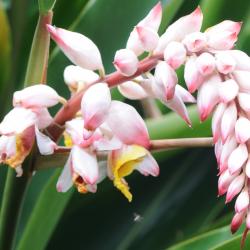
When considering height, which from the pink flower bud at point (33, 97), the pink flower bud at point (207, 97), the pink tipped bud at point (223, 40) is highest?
the pink tipped bud at point (223, 40)

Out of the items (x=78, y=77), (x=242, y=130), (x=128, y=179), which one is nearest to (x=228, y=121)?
(x=242, y=130)

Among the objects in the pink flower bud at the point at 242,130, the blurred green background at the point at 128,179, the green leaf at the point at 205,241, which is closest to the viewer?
the pink flower bud at the point at 242,130

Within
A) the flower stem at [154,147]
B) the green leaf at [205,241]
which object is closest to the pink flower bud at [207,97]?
the flower stem at [154,147]

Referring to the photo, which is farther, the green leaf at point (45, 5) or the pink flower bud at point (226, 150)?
the green leaf at point (45, 5)

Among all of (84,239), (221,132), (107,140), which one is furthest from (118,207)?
(221,132)

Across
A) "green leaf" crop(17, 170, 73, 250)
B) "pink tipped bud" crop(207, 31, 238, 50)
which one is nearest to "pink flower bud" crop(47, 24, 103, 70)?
"pink tipped bud" crop(207, 31, 238, 50)

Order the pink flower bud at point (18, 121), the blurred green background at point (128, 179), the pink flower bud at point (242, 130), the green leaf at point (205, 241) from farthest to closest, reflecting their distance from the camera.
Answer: the blurred green background at point (128, 179)
the green leaf at point (205, 241)
the pink flower bud at point (18, 121)
the pink flower bud at point (242, 130)

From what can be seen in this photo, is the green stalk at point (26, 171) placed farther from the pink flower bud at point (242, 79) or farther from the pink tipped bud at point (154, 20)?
the pink flower bud at point (242, 79)

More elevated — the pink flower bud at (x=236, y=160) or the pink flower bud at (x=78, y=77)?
the pink flower bud at (x=236, y=160)
